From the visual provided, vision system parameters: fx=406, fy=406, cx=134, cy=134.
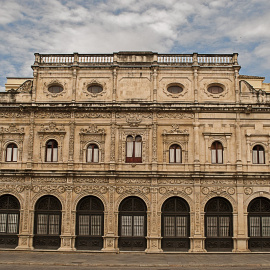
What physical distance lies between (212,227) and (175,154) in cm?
621

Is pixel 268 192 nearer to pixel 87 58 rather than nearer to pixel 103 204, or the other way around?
pixel 103 204

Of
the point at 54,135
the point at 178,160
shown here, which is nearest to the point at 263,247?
the point at 178,160

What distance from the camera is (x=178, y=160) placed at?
104 feet

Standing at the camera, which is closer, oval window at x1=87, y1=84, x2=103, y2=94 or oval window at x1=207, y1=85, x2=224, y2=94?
oval window at x1=207, y1=85, x2=224, y2=94

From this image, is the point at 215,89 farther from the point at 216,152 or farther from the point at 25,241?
the point at 25,241

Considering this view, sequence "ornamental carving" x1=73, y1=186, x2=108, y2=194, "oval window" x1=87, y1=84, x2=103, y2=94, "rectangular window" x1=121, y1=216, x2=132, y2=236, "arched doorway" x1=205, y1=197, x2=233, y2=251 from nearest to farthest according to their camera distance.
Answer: "arched doorway" x1=205, y1=197, x2=233, y2=251, "rectangular window" x1=121, y1=216, x2=132, y2=236, "ornamental carving" x1=73, y1=186, x2=108, y2=194, "oval window" x1=87, y1=84, x2=103, y2=94

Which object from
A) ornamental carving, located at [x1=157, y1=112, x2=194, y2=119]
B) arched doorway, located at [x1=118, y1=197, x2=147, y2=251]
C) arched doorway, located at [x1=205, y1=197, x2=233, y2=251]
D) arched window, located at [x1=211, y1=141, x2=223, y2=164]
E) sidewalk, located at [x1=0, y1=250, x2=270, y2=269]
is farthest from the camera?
ornamental carving, located at [x1=157, y1=112, x2=194, y2=119]

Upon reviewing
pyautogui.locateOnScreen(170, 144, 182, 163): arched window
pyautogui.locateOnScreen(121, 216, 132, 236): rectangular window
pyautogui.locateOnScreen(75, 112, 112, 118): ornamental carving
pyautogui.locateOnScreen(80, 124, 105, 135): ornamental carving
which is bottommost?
pyautogui.locateOnScreen(121, 216, 132, 236): rectangular window

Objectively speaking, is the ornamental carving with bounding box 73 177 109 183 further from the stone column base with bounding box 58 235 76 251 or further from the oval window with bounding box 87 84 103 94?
the oval window with bounding box 87 84 103 94

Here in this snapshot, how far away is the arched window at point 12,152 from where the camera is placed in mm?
32312

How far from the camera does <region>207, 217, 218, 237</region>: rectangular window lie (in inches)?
1209

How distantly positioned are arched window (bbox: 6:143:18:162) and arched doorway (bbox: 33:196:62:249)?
3986mm

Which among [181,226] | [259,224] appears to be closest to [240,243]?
[259,224]

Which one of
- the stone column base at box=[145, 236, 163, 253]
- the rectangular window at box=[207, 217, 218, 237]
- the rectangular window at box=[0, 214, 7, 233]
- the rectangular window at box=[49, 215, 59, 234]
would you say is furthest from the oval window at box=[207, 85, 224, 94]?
the rectangular window at box=[0, 214, 7, 233]
